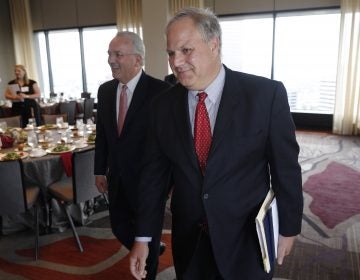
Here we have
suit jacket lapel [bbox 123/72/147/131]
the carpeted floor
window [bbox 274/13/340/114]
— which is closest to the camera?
suit jacket lapel [bbox 123/72/147/131]

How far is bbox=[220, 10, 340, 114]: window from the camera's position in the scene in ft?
23.5

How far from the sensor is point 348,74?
6.72 meters

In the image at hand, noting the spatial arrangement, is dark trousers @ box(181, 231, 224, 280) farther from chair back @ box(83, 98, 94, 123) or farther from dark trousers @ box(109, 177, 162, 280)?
chair back @ box(83, 98, 94, 123)

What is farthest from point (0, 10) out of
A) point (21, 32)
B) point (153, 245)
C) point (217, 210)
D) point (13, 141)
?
point (217, 210)

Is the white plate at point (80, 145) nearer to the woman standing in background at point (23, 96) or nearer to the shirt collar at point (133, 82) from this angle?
the shirt collar at point (133, 82)

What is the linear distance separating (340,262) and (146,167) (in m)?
2.02

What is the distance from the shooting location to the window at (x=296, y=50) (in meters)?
7.15

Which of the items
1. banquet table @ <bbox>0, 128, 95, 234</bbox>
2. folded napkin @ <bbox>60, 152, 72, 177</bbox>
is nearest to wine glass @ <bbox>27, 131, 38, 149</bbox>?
banquet table @ <bbox>0, 128, 95, 234</bbox>

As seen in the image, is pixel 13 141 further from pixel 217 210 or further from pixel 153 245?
pixel 217 210

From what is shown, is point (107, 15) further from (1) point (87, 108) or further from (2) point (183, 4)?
(1) point (87, 108)

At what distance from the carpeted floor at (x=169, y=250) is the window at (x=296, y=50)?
370 centimetres

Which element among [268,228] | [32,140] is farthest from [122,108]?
[32,140]

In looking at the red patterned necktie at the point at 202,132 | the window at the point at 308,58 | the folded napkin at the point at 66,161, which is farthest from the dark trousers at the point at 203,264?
the window at the point at 308,58

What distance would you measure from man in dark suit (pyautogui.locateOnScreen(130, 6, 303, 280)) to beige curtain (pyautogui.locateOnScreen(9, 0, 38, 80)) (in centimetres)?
982
